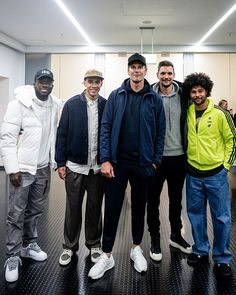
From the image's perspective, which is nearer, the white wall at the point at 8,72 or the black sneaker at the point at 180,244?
the black sneaker at the point at 180,244

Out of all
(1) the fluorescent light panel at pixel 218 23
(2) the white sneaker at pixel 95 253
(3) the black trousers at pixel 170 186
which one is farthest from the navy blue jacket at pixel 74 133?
(1) the fluorescent light panel at pixel 218 23

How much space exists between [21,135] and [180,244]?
1.67 m

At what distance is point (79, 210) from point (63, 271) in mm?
469

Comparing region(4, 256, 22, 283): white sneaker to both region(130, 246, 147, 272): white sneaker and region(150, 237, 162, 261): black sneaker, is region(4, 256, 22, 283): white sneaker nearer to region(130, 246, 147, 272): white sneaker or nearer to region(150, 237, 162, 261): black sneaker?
region(130, 246, 147, 272): white sneaker

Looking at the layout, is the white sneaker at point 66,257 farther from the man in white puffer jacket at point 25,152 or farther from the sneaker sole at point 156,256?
the sneaker sole at point 156,256

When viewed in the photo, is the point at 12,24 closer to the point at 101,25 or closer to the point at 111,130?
the point at 101,25

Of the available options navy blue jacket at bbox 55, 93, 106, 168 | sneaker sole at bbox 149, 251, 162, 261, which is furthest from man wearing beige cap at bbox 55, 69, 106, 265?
sneaker sole at bbox 149, 251, 162, 261

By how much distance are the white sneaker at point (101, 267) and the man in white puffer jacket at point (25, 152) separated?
55 cm

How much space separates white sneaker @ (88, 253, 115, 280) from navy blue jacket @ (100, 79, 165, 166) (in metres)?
Result: 0.74

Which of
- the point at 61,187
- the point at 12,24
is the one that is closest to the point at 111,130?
the point at 61,187

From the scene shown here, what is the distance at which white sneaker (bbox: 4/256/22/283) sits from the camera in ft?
6.98

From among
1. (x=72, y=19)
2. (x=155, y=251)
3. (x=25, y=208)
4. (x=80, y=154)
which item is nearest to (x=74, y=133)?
(x=80, y=154)

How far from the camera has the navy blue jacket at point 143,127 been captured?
216 centimetres

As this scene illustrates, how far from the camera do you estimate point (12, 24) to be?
5914mm
